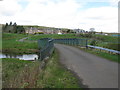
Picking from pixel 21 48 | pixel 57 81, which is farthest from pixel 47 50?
pixel 21 48

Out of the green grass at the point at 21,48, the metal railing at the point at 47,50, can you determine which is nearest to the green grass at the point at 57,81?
the metal railing at the point at 47,50

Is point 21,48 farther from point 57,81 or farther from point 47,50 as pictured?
point 57,81

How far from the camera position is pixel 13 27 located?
12562 cm

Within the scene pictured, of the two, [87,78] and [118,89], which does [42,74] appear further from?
[118,89]

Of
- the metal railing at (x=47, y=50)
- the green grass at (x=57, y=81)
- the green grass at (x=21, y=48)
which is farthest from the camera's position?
the green grass at (x=21, y=48)

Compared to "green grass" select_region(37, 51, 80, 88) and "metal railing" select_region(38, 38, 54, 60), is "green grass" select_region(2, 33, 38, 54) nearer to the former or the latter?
"metal railing" select_region(38, 38, 54, 60)

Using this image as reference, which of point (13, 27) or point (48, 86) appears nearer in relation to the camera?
point (48, 86)

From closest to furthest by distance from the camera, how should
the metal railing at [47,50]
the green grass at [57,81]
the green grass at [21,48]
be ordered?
the green grass at [57,81] → the metal railing at [47,50] → the green grass at [21,48]

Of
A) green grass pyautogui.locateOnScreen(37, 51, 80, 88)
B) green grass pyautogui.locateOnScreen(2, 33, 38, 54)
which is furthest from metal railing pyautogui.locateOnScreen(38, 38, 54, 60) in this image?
green grass pyautogui.locateOnScreen(2, 33, 38, 54)

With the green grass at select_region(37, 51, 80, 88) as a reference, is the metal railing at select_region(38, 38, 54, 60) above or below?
above

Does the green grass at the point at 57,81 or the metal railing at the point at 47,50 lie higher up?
the metal railing at the point at 47,50

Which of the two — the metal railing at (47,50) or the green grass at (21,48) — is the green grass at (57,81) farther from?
the green grass at (21,48)

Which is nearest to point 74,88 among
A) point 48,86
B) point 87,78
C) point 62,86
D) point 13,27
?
point 62,86

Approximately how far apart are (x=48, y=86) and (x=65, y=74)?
2.14 m
